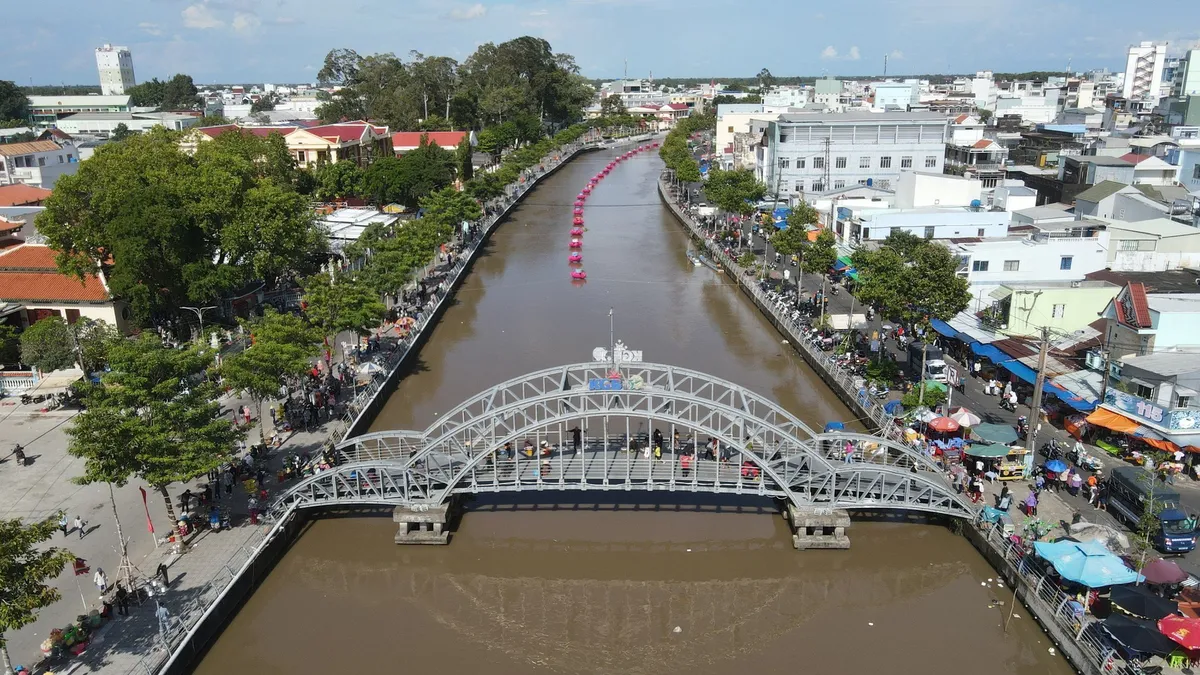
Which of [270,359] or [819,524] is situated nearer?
[819,524]

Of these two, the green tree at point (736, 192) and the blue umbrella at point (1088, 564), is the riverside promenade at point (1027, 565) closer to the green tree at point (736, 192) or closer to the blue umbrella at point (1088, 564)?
the blue umbrella at point (1088, 564)

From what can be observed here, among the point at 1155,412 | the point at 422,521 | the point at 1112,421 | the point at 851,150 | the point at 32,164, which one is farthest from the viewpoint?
the point at 32,164

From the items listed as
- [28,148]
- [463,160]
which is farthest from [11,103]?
[463,160]

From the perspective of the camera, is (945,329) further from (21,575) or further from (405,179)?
(405,179)

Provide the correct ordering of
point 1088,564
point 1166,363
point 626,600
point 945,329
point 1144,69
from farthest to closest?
point 1144,69, point 945,329, point 1166,363, point 626,600, point 1088,564

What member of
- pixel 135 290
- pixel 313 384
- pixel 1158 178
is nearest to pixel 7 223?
pixel 135 290

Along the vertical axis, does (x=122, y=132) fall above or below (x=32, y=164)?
above

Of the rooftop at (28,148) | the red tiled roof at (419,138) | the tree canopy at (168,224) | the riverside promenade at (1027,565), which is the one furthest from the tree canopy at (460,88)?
the riverside promenade at (1027,565)
